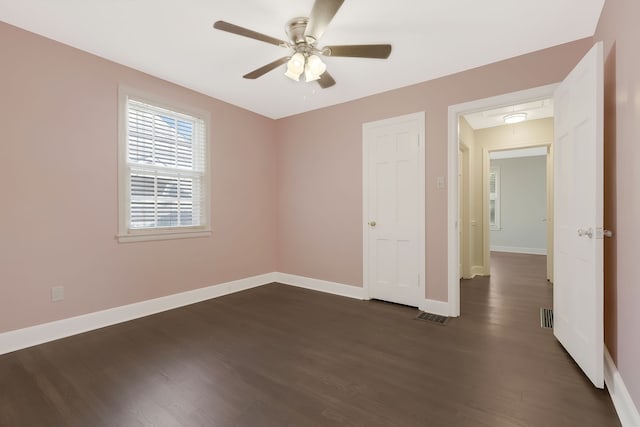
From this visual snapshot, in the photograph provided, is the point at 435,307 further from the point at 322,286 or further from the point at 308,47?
the point at 308,47

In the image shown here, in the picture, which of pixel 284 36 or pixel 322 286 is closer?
pixel 284 36

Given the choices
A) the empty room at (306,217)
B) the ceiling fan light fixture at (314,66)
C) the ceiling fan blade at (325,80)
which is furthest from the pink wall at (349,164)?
the ceiling fan light fixture at (314,66)

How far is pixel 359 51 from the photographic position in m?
2.23

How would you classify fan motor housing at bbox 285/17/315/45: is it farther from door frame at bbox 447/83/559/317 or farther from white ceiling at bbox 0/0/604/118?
door frame at bbox 447/83/559/317

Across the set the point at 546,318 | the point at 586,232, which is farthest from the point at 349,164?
the point at 546,318

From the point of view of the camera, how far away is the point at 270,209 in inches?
187

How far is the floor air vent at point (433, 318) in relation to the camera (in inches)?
120

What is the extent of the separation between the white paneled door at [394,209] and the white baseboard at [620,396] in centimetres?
162

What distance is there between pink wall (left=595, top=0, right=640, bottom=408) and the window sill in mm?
3875

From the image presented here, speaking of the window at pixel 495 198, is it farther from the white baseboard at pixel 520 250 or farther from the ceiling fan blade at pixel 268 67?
the ceiling fan blade at pixel 268 67

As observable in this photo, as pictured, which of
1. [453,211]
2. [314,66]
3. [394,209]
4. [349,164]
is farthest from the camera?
[349,164]

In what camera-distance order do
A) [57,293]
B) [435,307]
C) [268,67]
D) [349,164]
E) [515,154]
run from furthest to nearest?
[515,154] < [349,164] < [435,307] < [57,293] < [268,67]

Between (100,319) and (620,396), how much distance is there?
13.2ft

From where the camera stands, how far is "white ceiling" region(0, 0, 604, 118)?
7.09 ft
